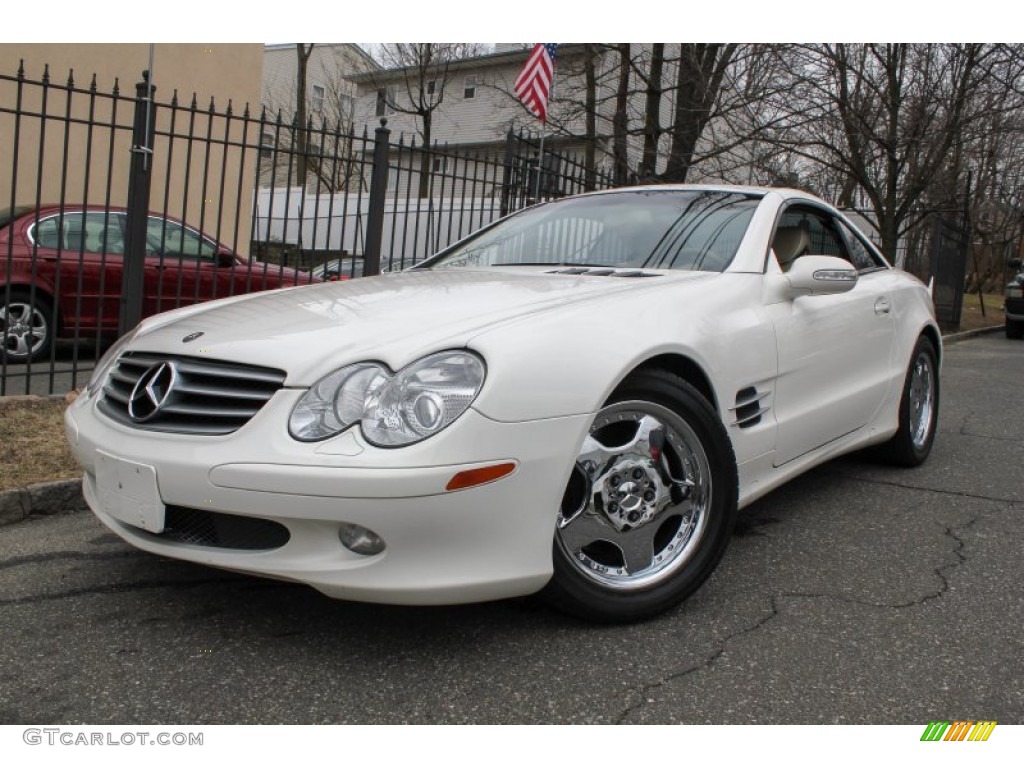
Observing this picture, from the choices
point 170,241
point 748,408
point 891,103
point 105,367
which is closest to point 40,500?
point 105,367

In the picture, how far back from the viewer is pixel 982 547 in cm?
355

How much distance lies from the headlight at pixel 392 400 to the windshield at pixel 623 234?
4.68ft

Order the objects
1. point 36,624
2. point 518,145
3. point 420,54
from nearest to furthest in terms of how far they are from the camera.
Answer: point 36,624
point 518,145
point 420,54

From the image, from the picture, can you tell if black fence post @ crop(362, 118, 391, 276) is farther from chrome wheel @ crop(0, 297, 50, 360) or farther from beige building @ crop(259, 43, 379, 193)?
beige building @ crop(259, 43, 379, 193)

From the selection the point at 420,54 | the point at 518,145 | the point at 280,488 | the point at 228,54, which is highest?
the point at 420,54

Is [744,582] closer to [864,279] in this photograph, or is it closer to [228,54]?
[864,279]

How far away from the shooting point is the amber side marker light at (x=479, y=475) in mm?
2254

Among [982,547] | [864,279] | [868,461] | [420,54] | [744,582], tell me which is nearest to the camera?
[744,582]

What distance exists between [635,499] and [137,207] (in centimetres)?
426

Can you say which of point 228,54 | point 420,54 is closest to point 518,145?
point 228,54

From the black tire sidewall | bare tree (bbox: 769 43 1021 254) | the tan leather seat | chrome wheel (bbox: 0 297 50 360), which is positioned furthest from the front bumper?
bare tree (bbox: 769 43 1021 254)

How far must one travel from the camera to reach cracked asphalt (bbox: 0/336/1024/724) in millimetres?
2225

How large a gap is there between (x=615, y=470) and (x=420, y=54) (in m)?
24.5

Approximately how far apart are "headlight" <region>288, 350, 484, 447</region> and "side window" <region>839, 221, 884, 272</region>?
112 inches
